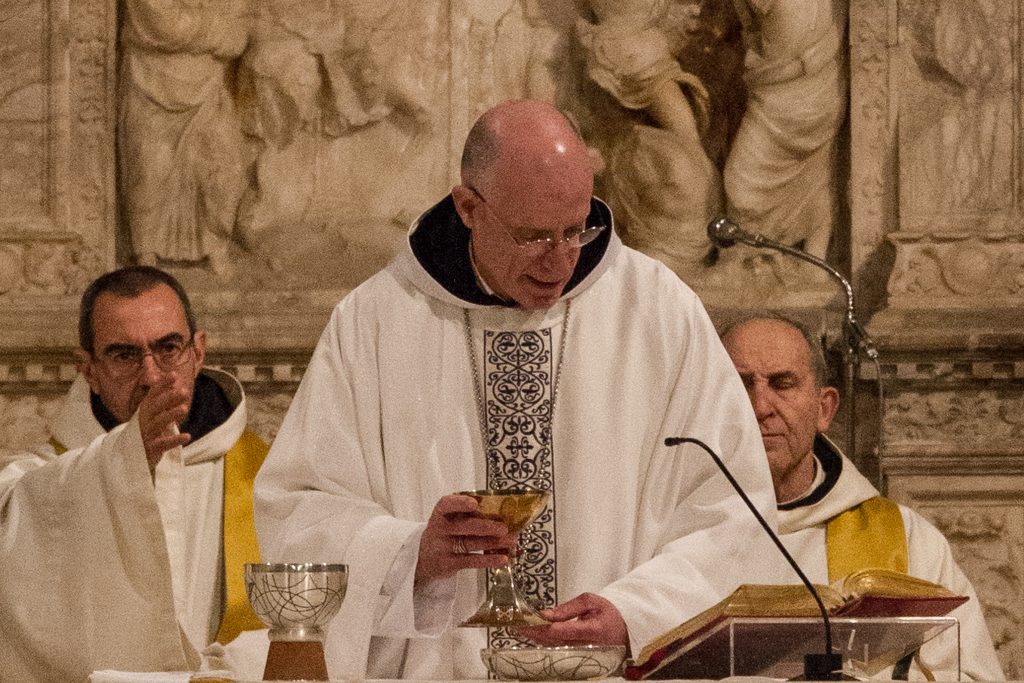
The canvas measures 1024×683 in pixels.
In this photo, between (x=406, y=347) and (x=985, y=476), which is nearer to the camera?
(x=406, y=347)

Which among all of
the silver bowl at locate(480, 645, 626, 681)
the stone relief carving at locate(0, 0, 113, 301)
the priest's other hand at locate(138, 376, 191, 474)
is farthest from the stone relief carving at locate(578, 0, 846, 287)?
the silver bowl at locate(480, 645, 626, 681)

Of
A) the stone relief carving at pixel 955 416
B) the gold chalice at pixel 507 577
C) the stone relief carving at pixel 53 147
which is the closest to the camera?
the gold chalice at pixel 507 577

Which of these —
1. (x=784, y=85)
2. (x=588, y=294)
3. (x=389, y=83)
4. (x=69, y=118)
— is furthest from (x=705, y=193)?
(x=588, y=294)

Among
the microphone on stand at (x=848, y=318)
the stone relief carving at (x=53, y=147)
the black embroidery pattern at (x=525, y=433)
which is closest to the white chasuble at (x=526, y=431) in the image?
the black embroidery pattern at (x=525, y=433)

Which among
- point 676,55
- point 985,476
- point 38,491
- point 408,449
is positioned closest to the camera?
point 408,449

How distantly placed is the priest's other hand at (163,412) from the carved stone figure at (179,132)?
333cm

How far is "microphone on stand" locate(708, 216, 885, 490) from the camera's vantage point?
7152mm

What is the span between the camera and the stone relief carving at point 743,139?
8.08 metres

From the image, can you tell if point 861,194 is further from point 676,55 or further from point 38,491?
point 38,491

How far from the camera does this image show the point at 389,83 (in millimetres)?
8203

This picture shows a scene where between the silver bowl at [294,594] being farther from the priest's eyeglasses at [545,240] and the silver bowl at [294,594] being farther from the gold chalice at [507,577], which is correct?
the priest's eyeglasses at [545,240]

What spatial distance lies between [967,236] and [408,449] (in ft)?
11.7

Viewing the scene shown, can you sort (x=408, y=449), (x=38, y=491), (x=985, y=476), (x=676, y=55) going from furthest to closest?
(x=676, y=55) → (x=985, y=476) → (x=38, y=491) → (x=408, y=449)

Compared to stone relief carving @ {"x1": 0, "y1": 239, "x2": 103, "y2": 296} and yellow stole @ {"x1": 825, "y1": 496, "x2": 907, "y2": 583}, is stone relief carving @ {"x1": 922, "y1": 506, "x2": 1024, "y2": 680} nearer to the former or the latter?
yellow stole @ {"x1": 825, "y1": 496, "x2": 907, "y2": 583}
